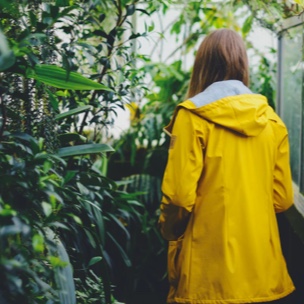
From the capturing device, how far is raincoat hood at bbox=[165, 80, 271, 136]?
7.78 ft

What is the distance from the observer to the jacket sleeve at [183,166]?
2344mm

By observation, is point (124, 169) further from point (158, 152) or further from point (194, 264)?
point (194, 264)

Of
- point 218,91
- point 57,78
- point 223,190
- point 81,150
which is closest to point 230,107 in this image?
point 218,91

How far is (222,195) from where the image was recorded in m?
2.38

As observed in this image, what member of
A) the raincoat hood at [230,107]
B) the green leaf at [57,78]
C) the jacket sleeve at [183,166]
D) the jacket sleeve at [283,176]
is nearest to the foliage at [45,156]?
the green leaf at [57,78]

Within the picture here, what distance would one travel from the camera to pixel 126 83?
298cm

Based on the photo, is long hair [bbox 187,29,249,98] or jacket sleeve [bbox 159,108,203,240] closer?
jacket sleeve [bbox 159,108,203,240]

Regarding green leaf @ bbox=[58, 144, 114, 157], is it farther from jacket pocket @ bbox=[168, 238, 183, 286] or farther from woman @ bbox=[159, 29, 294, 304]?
jacket pocket @ bbox=[168, 238, 183, 286]

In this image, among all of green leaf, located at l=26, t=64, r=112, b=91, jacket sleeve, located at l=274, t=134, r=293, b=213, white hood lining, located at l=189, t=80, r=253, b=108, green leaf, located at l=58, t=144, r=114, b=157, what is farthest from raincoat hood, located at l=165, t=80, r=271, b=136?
green leaf, located at l=26, t=64, r=112, b=91

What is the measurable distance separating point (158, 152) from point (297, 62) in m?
1.32

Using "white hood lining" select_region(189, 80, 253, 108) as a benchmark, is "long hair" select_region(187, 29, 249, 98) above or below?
above

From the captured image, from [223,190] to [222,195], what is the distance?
0.02 m

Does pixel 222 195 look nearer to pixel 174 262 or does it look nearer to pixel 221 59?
pixel 174 262

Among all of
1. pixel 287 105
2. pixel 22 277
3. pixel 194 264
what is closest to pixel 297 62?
pixel 287 105
